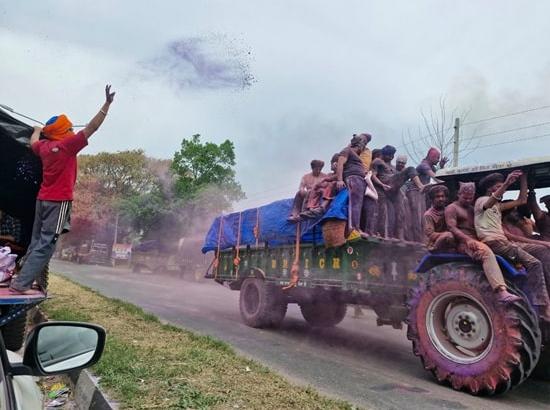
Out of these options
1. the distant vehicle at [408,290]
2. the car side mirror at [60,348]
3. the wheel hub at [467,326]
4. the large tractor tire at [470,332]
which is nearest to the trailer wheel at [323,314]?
the distant vehicle at [408,290]

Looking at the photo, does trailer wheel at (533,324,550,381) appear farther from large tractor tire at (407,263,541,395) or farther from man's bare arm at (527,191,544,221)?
man's bare arm at (527,191,544,221)

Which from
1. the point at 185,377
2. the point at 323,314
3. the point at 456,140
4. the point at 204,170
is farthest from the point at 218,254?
the point at 204,170

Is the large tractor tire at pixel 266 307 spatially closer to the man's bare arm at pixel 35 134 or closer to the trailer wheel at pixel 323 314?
the trailer wheel at pixel 323 314

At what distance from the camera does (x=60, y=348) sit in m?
1.77

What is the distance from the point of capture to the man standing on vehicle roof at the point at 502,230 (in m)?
4.48

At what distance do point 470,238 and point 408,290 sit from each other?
1.28 meters

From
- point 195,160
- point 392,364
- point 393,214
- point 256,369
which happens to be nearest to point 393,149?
point 393,214

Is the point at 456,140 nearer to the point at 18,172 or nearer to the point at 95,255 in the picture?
the point at 18,172

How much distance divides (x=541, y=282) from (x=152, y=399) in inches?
146

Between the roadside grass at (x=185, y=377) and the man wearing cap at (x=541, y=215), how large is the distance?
3.42m

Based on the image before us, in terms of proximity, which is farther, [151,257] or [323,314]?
[151,257]

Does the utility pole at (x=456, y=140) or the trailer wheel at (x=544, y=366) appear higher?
the utility pole at (x=456, y=140)

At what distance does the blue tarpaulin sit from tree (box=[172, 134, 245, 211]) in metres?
17.4

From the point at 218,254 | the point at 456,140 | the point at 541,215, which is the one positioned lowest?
the point at 218,254
